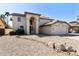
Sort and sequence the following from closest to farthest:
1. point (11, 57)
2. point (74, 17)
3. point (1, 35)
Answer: point (11, 57)
point (74, 17)
point (1, 35)

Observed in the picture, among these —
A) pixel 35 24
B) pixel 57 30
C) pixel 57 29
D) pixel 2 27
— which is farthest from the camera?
pixel 57 29

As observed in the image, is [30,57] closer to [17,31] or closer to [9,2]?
[9,2]

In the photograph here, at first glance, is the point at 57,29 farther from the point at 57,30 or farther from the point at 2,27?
the point at 2,27

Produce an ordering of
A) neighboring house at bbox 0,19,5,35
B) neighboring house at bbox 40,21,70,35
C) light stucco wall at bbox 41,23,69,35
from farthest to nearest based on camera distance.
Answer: light stucco wall at bbox 41,23,69,35 < neighboring house at bbox 40,21,70,35 < neighboring house at bbox 0,19,5,35

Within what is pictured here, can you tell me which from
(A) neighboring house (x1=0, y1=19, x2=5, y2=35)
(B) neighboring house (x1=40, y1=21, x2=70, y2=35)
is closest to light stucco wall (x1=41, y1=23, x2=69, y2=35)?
(B) neighboring house (x1=40, y1=21, x2=70, y2=35)

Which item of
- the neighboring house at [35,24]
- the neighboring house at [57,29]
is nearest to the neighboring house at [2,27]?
the neighboring house at [35,24]

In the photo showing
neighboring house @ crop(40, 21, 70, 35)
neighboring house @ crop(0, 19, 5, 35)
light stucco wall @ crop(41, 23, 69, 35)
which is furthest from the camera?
light stucco wall @ crop(41, 23, 69, 35)

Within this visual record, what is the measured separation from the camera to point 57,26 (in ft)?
23.9

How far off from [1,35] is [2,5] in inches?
43.6

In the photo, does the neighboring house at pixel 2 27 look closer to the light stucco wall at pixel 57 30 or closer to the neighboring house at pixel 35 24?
the neighboring house at pixel 35 24

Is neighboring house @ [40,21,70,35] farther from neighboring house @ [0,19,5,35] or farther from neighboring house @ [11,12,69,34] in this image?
neighboring house @ [0,19,5,35]

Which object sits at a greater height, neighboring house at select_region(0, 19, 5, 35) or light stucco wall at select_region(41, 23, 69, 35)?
neighboring house at select_region(0, 19, 5, 35)

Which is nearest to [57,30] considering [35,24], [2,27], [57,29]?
[57,29]

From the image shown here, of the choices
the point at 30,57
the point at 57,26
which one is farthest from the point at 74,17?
the point at 57,26
